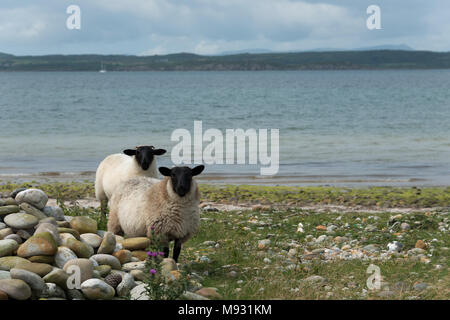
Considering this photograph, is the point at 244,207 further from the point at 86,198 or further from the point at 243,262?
the point at 243,262

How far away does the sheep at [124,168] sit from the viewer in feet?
45.3

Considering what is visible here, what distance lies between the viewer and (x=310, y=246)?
504 inches

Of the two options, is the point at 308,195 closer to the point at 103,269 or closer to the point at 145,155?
the point at 145,155

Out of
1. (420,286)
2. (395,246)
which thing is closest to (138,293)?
(420,286)

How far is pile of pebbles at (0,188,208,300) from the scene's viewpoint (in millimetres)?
8109

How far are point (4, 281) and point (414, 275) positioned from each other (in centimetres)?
678

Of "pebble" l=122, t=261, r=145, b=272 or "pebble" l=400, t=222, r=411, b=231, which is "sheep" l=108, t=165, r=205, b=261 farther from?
"pebble" l=400, t=222, r=411, b=231

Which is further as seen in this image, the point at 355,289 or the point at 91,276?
the point at 355,289

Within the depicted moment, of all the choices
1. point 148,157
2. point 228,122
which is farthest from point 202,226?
point 228,122

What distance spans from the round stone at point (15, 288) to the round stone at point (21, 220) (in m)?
2.22

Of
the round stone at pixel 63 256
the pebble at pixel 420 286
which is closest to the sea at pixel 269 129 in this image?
the pebble at pixel 420 286

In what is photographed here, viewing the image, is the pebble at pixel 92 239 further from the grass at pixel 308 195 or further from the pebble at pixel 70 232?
the grass at pixel 308 195
